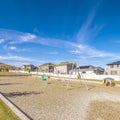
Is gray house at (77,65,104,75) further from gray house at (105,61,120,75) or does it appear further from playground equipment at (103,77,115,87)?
playground equipment at (103,77,115,87)

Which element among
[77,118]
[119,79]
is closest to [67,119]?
[77,118]

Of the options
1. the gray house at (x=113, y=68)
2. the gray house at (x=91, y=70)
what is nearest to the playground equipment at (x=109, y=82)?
the gray house at (x=113, y=68)

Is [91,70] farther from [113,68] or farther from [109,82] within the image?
[109,82]

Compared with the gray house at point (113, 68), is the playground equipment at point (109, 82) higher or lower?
lower

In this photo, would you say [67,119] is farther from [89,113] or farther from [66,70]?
[66,70]

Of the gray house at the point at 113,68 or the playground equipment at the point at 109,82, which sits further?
the gray house at the point at 113,68

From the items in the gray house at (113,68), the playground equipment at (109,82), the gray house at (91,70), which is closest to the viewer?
the playground equipment at (109,82)

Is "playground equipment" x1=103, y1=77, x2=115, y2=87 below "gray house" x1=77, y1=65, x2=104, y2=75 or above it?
below

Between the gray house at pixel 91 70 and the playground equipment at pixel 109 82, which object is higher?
the gray house at pixel 91 70

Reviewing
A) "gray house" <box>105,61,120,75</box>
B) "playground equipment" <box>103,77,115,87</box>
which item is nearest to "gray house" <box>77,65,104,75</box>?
"gray house" <box>105,61,120,75</box>

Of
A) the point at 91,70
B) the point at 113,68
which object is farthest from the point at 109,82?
the point at 91,70

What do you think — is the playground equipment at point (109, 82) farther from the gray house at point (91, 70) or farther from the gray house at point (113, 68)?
the gray house at point (91, 70)

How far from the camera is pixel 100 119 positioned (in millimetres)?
6336

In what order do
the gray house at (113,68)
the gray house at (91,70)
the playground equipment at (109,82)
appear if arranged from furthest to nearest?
the gray house at (91,70)
the gray house at (113,68)
the playground equipment at (109,82)
